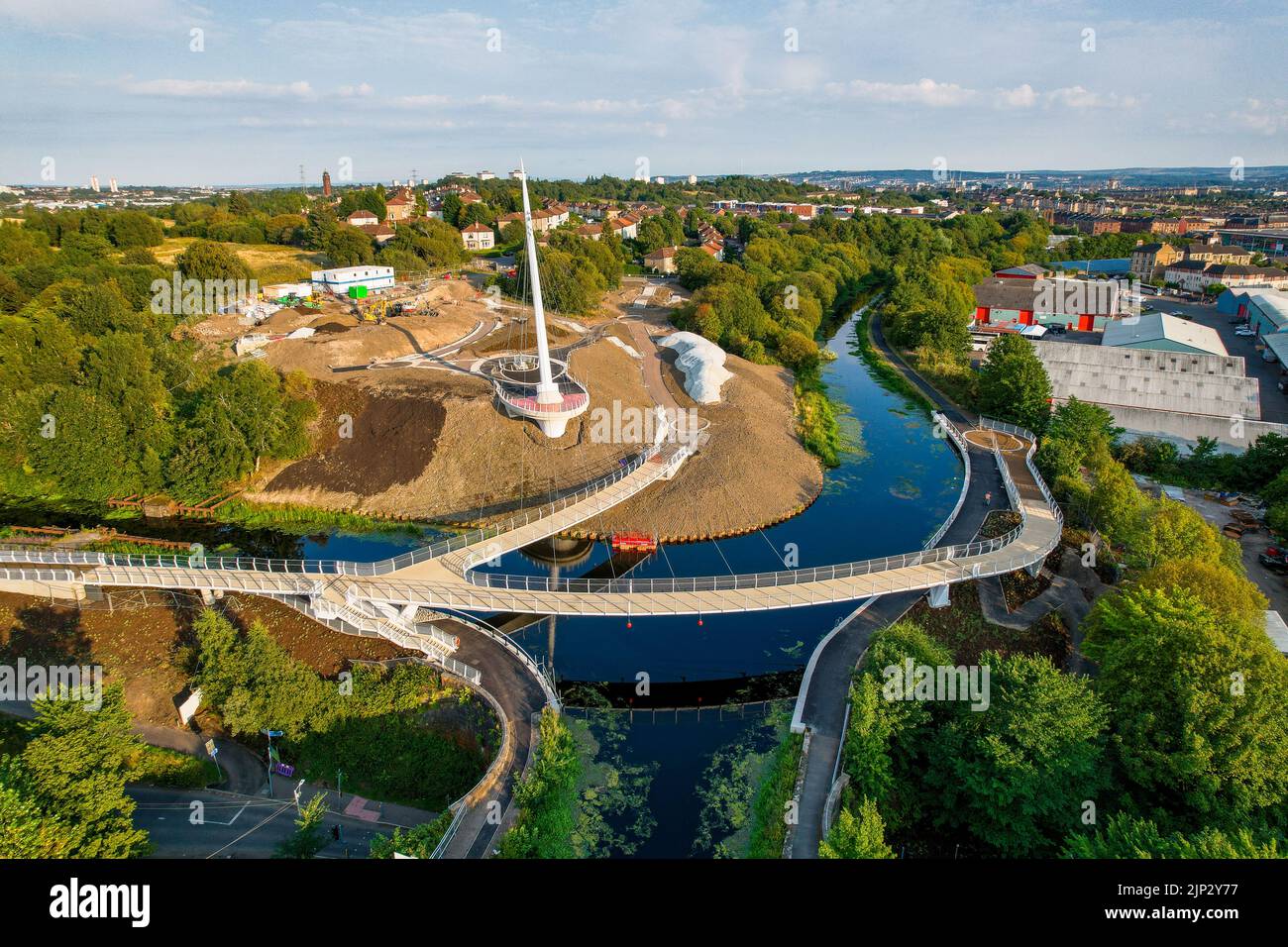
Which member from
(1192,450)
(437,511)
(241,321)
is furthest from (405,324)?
(1192,450)

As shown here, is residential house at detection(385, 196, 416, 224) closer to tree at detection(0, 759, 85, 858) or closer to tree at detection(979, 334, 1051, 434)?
tree at detection(979, 334, 1051, 434)

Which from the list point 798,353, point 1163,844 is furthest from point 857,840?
point 798,353

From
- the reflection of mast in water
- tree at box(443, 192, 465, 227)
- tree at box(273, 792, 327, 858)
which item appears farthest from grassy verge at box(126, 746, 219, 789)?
tree at box(443, 192, 465, 227)

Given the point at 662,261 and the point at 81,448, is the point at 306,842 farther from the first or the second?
the point at 662,261

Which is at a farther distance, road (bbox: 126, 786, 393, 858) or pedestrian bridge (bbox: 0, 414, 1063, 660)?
pedestrian bridge (bbox: 0, 414, 1063, 660)

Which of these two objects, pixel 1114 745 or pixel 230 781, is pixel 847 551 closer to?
pixel 1114 745
